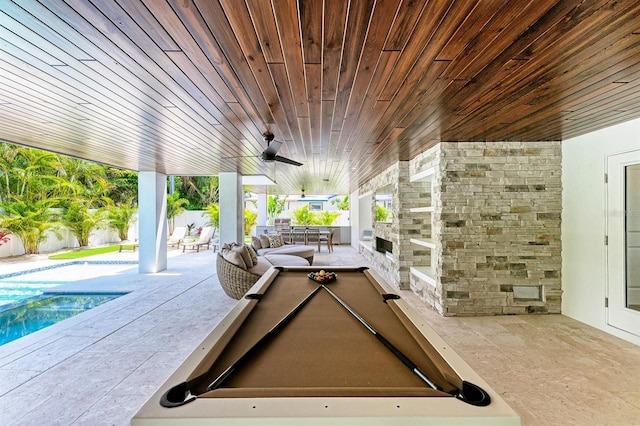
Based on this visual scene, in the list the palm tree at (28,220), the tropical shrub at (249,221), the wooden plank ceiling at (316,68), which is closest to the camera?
the wooden plank ceiling at (316,68)

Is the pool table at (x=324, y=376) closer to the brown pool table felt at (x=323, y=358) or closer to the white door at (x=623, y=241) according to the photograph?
the brown pool table felt at (x=323, y=358)

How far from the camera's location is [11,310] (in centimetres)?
479

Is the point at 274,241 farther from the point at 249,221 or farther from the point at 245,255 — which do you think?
the point at 249,221

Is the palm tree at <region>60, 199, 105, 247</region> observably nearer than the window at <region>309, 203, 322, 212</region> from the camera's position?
Yes

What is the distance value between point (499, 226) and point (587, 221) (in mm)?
1003

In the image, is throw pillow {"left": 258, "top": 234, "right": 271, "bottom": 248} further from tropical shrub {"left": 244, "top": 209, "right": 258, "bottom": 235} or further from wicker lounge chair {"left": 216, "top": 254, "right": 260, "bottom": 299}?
tropical shrub {"left": 244, "top": 209, "right": 258, "bottom": 235}

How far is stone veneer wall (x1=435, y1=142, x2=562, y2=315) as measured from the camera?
4.42m

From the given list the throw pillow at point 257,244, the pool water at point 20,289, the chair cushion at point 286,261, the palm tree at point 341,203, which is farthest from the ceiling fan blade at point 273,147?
the palm tree at point 341,203

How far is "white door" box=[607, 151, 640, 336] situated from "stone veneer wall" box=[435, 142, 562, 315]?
0.70 m

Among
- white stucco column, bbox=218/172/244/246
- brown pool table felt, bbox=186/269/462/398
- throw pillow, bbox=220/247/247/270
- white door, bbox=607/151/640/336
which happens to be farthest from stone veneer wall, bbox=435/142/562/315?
white stucco column, bbox=218/172/244/246

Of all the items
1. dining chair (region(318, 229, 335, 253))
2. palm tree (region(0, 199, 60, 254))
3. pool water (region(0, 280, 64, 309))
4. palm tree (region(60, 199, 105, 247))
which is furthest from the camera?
dining chair (region(318, 229, 335, 253))

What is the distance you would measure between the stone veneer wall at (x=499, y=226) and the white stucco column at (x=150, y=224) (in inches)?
251

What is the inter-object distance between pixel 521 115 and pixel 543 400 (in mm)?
2668

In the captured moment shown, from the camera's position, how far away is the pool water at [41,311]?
408cm
